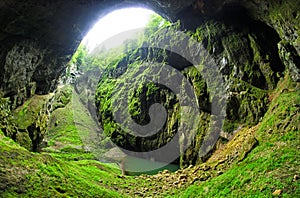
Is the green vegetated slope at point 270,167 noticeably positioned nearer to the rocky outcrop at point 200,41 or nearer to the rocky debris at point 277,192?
the rocky debris at point 277,192

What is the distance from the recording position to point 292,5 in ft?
37.8

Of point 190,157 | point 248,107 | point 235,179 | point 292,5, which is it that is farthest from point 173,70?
point 235,179

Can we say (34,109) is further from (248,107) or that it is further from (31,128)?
(248,107)

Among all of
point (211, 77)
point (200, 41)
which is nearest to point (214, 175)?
point (211, 77)

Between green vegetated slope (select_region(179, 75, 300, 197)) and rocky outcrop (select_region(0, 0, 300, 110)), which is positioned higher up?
rocky outcrop (select_region(0, 0, 300, 110))

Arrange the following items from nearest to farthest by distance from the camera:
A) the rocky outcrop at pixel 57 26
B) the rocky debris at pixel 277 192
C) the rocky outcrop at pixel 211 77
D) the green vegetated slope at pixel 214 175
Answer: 1. the rocky debris at pixel 277 192
2. the green vegetated slope at pixel 214 175
3. the rocky outcrop at pixel 57 26
4. the rocky outcrop at pixel 211 77

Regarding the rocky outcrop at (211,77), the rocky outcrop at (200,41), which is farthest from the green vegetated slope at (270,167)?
the rocky outcrop at (211,77)

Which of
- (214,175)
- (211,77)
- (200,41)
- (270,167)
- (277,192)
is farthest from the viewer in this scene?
(200,41)

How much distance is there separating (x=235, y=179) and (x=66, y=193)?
563cm

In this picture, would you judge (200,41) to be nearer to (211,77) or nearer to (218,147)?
(211,77)

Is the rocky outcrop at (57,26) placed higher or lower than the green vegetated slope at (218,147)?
higher

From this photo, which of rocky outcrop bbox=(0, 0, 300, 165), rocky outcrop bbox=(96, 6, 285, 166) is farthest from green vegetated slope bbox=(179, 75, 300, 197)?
rocky outcrop bbox=(96, 6, 285, 166)

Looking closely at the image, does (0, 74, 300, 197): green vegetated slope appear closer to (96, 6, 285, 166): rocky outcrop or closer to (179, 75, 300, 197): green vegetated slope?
(179, 75, 300, 197): green vegetated slope

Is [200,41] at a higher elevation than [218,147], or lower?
higher
